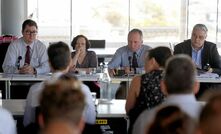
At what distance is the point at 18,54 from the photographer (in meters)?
5.93

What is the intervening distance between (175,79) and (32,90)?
4.25 ft

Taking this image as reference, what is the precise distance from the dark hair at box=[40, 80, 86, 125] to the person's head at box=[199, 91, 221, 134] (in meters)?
0.45

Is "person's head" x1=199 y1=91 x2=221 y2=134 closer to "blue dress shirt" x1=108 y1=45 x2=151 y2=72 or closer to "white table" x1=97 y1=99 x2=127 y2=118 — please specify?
"white table" x1=97 y1=99 x2=127 y2=118

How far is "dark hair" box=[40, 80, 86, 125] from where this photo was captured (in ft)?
5.45

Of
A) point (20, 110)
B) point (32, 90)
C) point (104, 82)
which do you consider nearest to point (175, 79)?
point (32, 90)

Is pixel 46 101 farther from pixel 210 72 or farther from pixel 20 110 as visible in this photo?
pixel 210 72

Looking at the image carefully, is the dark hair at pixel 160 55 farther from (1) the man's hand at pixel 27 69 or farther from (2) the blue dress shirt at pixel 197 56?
(2) the blue dress shirt at pixel 197 56

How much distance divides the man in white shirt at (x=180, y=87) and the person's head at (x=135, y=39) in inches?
129

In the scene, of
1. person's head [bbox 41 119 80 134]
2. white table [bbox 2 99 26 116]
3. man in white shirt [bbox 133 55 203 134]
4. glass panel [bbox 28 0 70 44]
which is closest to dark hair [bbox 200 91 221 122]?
person's head [bbox 41 119 80 134]

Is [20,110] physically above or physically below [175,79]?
below

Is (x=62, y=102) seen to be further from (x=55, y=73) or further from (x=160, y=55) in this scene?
(x=160, y=55)

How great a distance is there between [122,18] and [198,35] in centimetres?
700

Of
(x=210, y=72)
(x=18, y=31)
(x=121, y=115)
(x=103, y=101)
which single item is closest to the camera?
(x=121, y=115)

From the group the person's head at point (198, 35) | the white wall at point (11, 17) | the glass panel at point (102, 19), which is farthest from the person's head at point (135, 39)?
the glass panel at point (102, 19)
